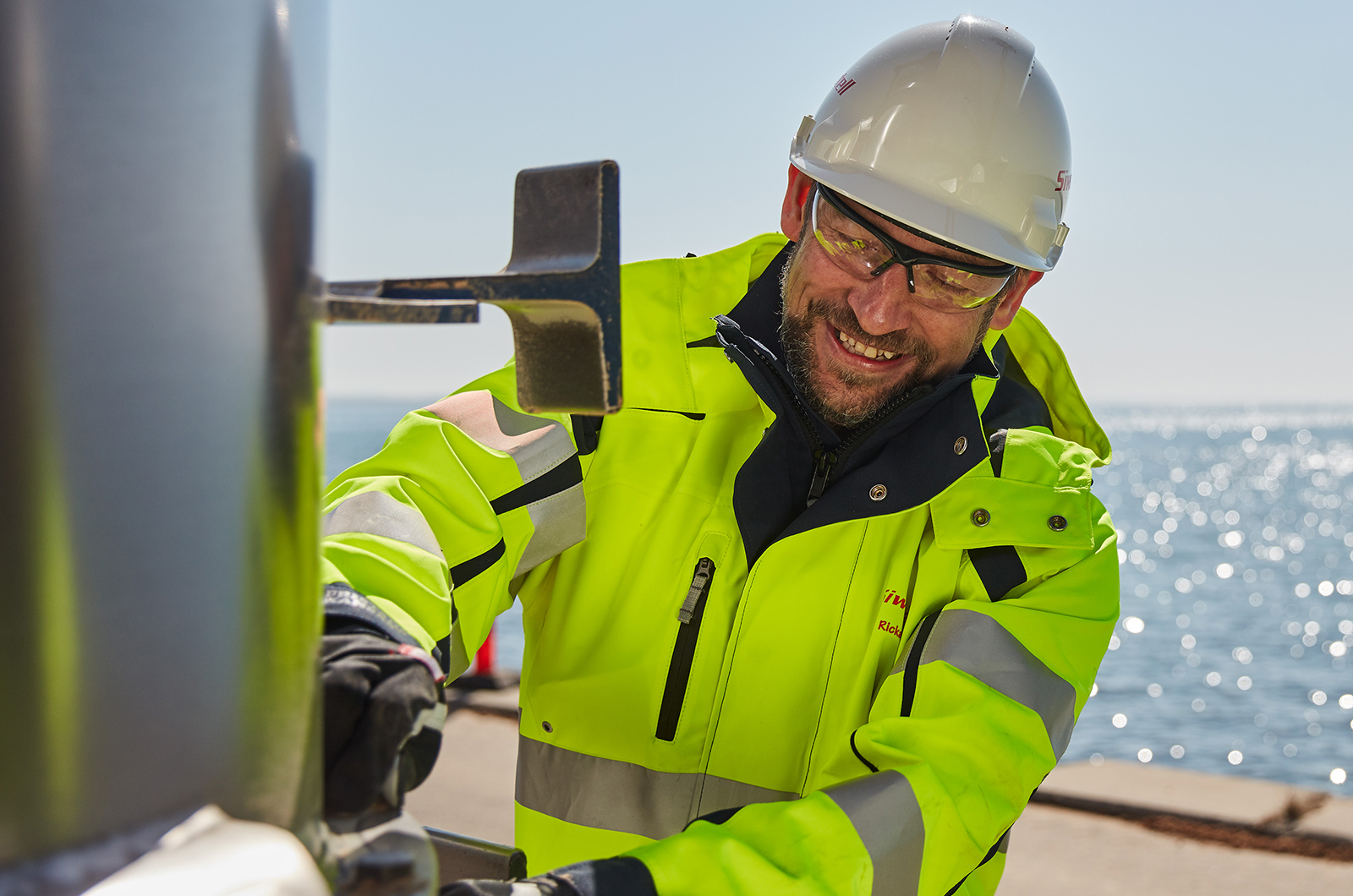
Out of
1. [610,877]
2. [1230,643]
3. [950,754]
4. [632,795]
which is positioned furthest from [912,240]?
[1230,643]

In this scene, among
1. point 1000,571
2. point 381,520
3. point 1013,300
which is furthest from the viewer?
point 1013,300

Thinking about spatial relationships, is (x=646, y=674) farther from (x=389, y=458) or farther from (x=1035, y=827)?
(x=1035, y=827)

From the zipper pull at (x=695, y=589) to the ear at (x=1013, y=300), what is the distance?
0.82 metres

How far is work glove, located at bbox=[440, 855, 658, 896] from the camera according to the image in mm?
1158

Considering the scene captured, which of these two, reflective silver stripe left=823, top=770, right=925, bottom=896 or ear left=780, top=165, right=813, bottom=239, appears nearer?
reflective silver stripe left=823, top=770, right=925, bottom=896

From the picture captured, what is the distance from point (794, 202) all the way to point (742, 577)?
926mm

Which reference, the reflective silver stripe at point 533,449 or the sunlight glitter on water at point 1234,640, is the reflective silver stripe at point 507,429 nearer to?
the reflective silver stripe at point 533,449

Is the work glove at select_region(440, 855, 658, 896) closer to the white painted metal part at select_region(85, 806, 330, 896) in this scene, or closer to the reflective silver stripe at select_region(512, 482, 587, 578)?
the white painted metal part at select_region(85, 806, 330, 896)

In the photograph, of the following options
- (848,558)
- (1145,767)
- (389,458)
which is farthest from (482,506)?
(1145,767)

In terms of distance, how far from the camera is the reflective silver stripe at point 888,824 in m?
1.53

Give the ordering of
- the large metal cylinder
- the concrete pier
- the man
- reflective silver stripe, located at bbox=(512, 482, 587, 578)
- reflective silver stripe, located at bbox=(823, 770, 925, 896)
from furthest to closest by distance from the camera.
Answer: the concrete pier
reflective silver stripe, located at bbox=(512, 482, 587, 578)
the man
reflective silver stripe, located at bbox=(823, 770, 925, 896)
the large metal cylinder

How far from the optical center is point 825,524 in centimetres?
199

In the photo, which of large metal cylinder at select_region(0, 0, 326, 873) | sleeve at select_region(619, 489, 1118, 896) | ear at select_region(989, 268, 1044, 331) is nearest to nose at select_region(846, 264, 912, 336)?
ear at select_region(989, 268, 1044, 331)

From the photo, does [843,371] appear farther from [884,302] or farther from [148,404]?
[148,404]
